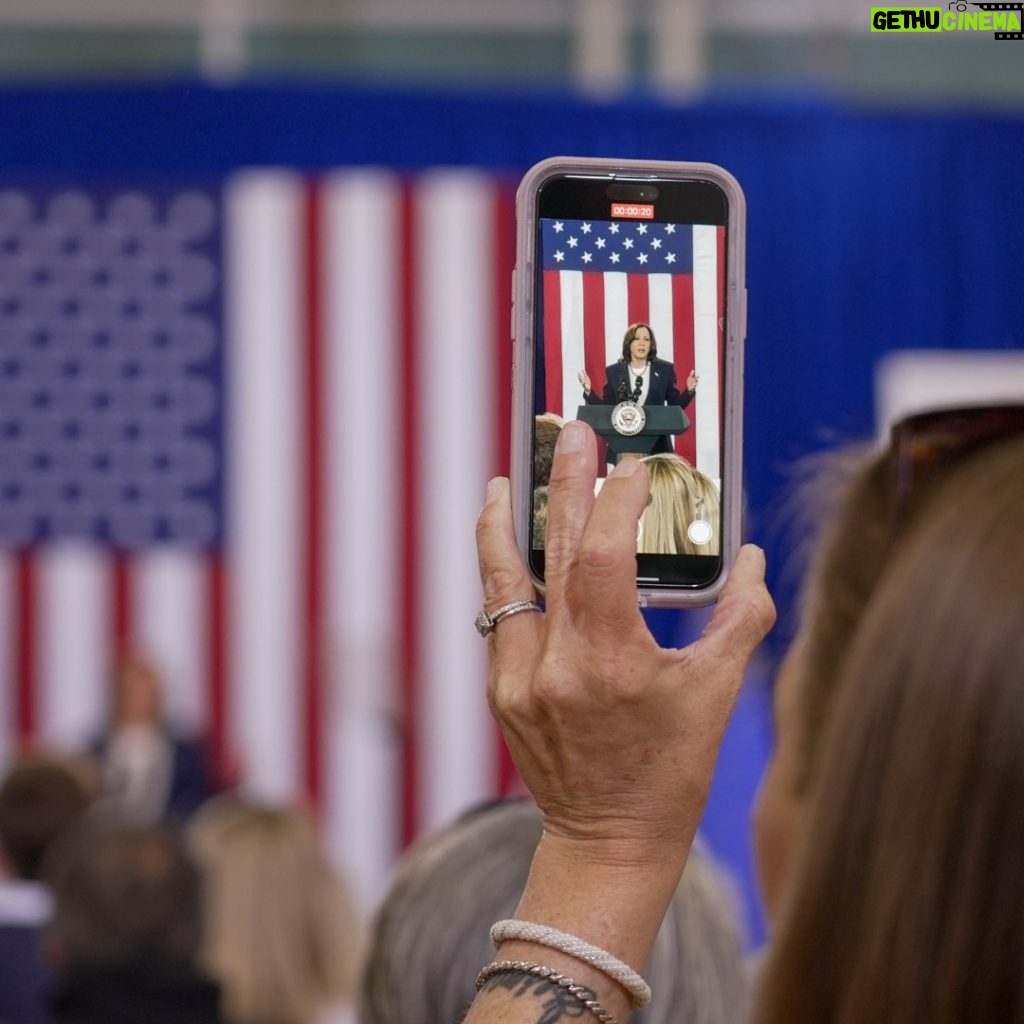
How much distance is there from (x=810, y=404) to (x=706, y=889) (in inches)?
152

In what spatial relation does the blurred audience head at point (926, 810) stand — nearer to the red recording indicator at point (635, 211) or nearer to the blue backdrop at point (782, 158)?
the red recording indicator at point (635, 211)

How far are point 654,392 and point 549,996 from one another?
0.68 ft

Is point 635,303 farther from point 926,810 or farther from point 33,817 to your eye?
point 33,817

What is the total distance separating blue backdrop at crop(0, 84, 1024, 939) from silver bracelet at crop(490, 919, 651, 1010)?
410 cm

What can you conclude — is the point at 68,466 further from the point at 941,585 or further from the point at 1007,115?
the point at 941,585

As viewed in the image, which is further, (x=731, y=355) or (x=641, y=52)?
(x=641, y=52)

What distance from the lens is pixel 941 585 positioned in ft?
1.76

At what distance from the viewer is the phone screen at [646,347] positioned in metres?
0.54

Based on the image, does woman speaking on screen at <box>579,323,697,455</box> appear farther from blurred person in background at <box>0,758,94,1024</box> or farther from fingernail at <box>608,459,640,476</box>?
blurred person in background at <box>0,758,94,1024</box>

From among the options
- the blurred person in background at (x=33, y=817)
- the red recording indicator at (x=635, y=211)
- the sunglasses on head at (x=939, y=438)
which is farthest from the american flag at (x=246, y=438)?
the red recording indicator at (x=635, y=211)

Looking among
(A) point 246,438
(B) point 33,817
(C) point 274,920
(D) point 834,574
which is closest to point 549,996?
(D) point 834,574

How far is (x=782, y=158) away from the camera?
15.1ft

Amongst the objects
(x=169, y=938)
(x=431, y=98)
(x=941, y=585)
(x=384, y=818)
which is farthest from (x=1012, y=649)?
(x=431, y=98)

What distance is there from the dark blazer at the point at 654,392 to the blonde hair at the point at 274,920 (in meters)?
1.30
